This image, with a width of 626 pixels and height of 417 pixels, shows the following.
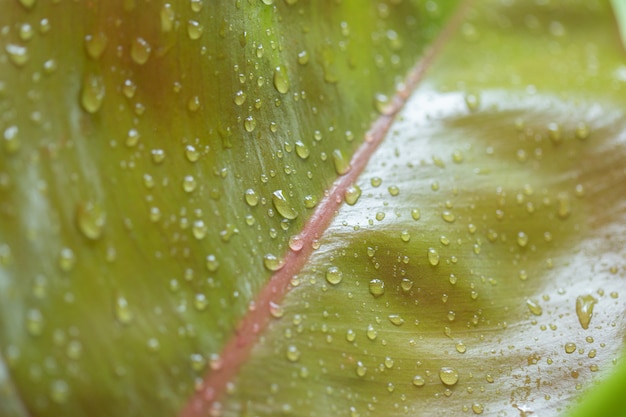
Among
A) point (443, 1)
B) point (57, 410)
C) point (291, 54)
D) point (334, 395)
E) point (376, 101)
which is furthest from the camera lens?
point (443, 1)

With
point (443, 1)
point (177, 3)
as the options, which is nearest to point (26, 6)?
point (177, 3)

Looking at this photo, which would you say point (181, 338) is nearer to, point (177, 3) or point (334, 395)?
point (334, 395)

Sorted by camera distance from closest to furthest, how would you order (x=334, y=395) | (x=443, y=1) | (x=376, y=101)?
(x=334, y=395) < (x=376, y=101) < (x=443, y=1)

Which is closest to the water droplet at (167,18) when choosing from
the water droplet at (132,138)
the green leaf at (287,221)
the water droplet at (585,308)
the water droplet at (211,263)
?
the green leaf at (287,221)

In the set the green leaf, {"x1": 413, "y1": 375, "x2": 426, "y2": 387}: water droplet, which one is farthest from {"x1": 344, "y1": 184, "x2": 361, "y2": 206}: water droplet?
{"x1": 413, "y1": 375, "x2": 426, "y2": 387}: water droplet

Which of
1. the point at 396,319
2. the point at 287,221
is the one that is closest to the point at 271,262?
the point at 287,221

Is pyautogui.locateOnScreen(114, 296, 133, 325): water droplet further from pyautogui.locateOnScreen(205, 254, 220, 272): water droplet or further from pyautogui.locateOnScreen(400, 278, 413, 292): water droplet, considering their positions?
pyautogui.locateOnScreen(400, 278, 413, 292): water droplet
